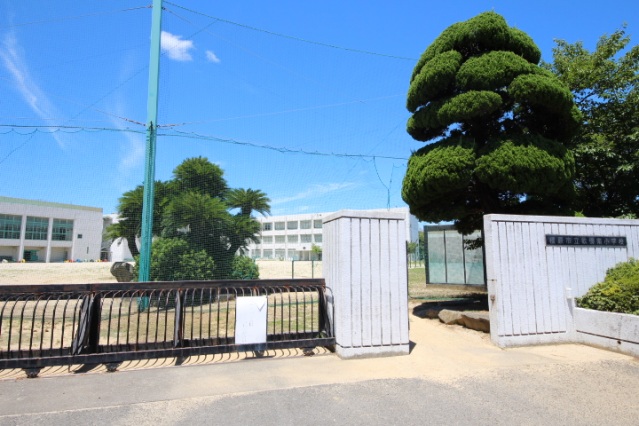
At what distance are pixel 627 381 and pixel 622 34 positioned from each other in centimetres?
894

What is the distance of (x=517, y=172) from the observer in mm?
6418

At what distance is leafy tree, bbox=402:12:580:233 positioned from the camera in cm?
657

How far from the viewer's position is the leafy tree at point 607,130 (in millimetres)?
8102

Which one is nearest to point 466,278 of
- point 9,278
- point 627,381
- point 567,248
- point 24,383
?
point 567,248

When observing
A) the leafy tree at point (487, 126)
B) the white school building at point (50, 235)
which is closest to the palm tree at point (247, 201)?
the leafy tree at point (487, 126)

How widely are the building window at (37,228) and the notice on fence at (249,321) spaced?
165 feet

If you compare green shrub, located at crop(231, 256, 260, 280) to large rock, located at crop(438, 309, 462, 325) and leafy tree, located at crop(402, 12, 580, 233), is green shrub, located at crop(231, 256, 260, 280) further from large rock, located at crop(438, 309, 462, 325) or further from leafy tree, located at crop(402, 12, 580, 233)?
large rock, located at crop(438, 309, 462, 325)

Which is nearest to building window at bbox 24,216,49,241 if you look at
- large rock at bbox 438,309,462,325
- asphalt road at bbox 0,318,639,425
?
asphalt road at bbox 0,318,639,425

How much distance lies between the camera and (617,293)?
5402mm

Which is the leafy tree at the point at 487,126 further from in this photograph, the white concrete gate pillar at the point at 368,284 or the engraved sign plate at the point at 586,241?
the white concrete gate pillar at the point at 368,284

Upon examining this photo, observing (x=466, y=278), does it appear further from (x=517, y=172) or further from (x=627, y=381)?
(x=627, y=381)

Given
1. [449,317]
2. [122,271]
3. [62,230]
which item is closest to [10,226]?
[62,230]

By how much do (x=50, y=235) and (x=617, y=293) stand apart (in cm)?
5341

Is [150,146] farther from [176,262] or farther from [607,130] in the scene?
[607,130]
